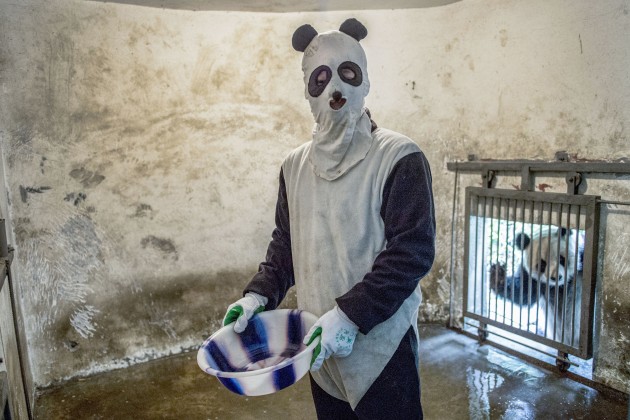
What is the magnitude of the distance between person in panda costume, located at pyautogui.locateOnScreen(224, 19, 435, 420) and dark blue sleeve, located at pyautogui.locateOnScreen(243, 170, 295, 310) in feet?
0.21

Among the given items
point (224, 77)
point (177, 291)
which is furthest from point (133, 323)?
point (224, 77)

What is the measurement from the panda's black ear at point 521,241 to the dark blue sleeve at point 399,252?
174cm

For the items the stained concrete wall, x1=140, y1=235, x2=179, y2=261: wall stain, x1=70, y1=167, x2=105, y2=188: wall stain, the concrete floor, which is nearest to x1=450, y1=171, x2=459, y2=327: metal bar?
the stained concrete wall

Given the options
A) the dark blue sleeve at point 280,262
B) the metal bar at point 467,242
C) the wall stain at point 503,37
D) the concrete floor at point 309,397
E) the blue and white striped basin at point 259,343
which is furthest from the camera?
the metal bar at point 467,242

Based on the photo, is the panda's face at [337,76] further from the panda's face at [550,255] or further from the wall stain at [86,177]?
the wall stain at [86,177]

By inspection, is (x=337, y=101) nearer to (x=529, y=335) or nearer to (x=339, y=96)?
(x=339, y=96)

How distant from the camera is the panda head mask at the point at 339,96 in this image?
48.8 inches

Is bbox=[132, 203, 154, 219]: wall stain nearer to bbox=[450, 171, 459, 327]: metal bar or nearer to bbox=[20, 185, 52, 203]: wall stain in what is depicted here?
bbox=[20, 185, 52, 203]: wall stain

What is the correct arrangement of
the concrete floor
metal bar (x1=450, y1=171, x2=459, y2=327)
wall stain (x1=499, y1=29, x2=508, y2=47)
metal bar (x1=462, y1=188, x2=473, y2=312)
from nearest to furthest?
the concrete floor < wall stain (x1=499, y1=29, x2=508, y2=47) < metal bar (x1=462, y1=188, x2=473, y2=312) < metal bar (x1=450, y1=171, x2=459, y2=327)

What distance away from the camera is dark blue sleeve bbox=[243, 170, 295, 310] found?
1422 millimetres

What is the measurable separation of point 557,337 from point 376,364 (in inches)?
71.4

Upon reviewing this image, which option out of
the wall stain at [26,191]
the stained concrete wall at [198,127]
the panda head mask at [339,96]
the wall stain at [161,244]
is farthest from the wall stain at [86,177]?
the panda head mask at [339,96]

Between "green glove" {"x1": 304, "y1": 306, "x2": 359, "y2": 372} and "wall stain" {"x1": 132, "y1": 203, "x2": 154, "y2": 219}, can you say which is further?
"wall stain" {"x1": 132, "y1": 203, "x2": 154, "y2": 219}

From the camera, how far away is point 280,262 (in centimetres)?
147
